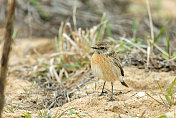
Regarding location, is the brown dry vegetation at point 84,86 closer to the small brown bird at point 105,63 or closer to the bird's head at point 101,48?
the small brown bird at point 105,63

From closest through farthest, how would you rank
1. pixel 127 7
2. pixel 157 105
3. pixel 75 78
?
pixel 157 105
pixel 75 78
pixel 127 7

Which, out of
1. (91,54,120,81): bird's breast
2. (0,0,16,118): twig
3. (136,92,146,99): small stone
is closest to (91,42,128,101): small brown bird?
(91,54,120,81): bird's breast

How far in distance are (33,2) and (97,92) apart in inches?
182

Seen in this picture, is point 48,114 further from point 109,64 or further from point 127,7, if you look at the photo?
point 127,7

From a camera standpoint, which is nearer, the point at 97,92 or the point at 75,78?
the point at 97,92

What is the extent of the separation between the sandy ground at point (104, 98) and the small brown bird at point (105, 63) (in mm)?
319

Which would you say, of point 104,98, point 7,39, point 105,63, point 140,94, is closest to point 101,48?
point 105,63

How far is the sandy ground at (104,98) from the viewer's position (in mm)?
3342

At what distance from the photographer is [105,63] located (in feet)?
12.8

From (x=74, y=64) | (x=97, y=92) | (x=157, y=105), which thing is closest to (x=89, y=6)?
(x=74, y=64)

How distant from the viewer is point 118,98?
3.97 meters

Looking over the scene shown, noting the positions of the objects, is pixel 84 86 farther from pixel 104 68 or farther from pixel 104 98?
pixel 104 68

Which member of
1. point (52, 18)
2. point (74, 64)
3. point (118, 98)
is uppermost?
point (52, 18)

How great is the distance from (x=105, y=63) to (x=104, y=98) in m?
0.57
